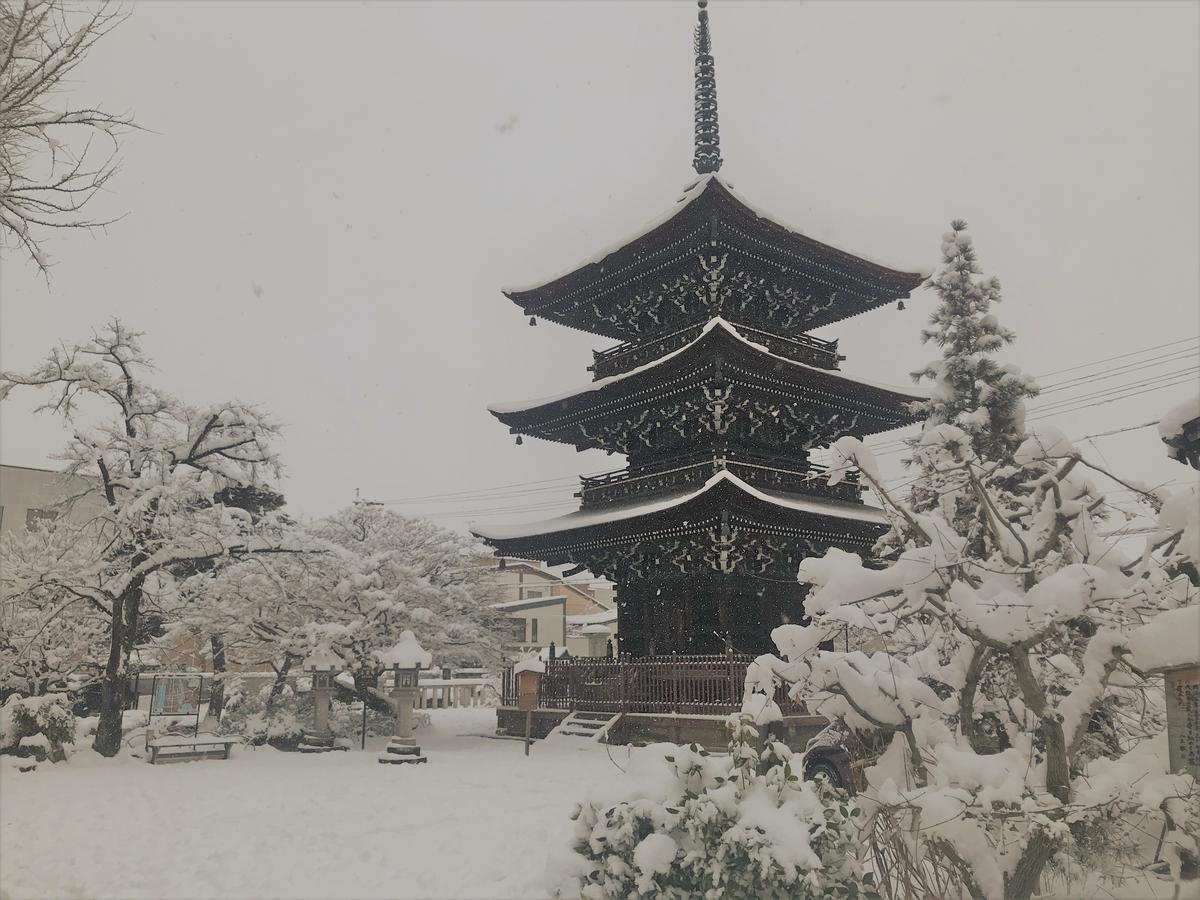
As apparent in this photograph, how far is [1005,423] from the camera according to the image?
689 inches

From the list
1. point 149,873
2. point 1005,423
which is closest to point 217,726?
point 149,873

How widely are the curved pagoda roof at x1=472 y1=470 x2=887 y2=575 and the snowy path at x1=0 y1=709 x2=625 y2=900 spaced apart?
5.25 m

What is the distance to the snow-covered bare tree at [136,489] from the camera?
52.2 feet

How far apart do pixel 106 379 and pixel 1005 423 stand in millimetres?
18450

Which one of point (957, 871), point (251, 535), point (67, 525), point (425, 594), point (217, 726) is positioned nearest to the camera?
point (957, 871)

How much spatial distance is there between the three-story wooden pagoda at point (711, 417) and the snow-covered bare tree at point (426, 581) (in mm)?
2347

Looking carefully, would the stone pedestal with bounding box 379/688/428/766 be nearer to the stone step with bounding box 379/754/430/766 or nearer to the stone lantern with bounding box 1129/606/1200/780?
the stone step with bounding box 379/754/430/766

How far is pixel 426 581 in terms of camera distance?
851 inches

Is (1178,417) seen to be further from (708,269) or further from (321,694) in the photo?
(321,694)

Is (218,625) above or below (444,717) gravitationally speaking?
above

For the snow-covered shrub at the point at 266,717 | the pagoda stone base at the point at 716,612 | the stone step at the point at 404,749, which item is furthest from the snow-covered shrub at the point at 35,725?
the pagoda stone base at the point at 716,612

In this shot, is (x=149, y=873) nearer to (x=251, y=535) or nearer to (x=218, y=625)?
(x=251, y=535)


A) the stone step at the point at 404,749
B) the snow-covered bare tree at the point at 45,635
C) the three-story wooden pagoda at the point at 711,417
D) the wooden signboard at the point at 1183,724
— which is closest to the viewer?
the wooden signboard at the point at 1183,724

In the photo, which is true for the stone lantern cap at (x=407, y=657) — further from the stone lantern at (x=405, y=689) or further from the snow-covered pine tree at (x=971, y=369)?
the snow-covered pine tree at (x=971, y=369)
